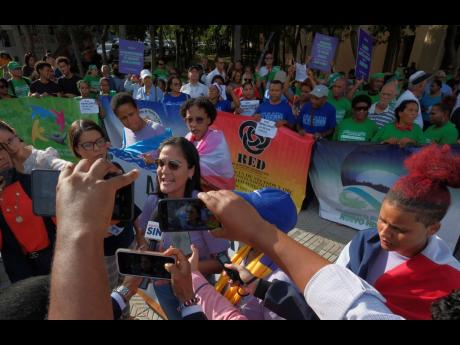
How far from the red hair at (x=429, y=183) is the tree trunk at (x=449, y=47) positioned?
16.9m

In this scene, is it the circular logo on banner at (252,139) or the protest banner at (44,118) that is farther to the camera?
the protest banner at (44,118)

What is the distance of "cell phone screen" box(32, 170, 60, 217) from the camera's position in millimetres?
1663

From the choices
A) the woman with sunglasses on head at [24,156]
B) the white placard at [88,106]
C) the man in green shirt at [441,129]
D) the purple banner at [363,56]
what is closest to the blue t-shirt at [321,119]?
the man in green shirt at [441,129]

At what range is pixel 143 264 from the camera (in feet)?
5.11

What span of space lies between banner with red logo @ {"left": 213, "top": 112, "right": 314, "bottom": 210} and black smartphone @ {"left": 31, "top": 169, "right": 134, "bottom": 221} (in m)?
3.63

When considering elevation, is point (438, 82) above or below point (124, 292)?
above

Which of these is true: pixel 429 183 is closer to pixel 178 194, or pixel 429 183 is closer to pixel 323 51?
pixel 178 194

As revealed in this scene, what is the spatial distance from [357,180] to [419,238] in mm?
2949

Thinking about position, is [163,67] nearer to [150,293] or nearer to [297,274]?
[150,293]

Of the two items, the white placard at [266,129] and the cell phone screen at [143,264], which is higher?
the cell phone screen at [143,264]

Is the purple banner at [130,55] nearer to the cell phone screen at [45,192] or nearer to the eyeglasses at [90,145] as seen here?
the eyeglasses at [90,145]

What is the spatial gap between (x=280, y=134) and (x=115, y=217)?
3.71 m

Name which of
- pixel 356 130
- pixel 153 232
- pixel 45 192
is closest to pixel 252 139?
pixel 356 130

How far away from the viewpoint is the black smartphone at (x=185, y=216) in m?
1.44
